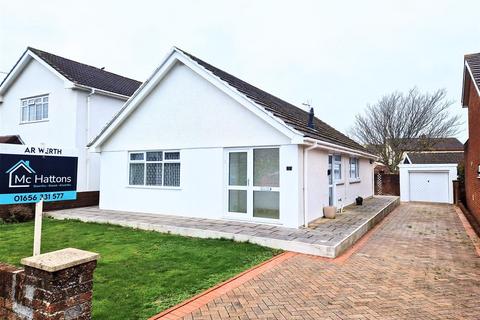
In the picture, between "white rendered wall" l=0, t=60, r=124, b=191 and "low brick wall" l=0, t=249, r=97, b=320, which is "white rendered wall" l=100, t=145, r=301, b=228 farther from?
"low brick wall" l=0, t=249, r=97, b=320

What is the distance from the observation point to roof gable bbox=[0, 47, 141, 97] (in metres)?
16.3

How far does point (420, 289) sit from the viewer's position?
5.23 meters

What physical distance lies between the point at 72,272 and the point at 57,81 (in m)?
16.6

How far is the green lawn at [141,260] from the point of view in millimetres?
4633

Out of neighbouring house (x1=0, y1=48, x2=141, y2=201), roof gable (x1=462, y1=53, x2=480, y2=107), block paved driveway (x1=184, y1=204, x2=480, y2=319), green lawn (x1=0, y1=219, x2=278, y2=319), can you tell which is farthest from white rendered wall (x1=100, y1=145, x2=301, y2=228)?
roof gable (x1=462, y1=53, x2=480, y2=107)

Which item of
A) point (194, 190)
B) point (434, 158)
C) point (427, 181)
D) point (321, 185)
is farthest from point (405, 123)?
point (194, 190)

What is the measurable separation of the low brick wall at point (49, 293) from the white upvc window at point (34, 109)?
1637cm

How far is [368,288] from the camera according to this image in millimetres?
5266

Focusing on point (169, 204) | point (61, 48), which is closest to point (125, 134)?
point (169, 204)

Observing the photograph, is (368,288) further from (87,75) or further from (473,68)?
(87,75)

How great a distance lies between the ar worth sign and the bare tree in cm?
3145

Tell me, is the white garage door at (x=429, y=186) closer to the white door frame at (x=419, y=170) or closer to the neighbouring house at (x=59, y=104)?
the white door frame at (x=419, y=170)

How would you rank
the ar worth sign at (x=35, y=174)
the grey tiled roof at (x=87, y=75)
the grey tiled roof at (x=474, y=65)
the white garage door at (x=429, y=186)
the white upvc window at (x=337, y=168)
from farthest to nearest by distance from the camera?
the white garage door at (x=429, y=186)
the grey tiled roof at (x=87, y=75)
the white upvc window at (x=337, y=168)
the grey tiled roof at (x=474, y=65)
the ar worth sign at (x=35, y=174)

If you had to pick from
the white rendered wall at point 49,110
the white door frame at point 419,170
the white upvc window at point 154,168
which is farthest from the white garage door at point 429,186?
the white rendered wall at point 49,110
